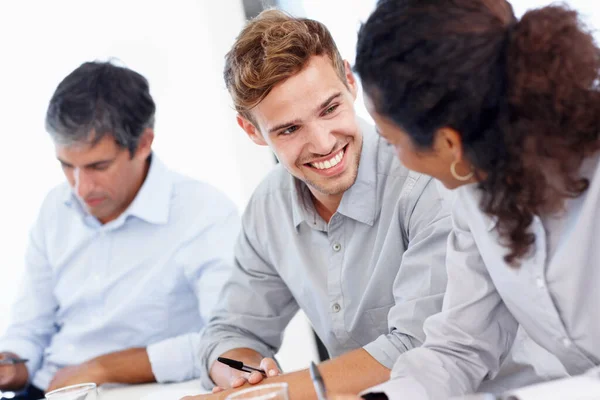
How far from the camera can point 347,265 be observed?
196cm

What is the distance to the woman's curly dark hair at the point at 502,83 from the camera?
110 centimetres

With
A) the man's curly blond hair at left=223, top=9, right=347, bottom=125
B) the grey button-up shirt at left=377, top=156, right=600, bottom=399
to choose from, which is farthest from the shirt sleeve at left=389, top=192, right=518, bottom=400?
the man's curly blond hair at left=223, top=9, right=347, bottom=125

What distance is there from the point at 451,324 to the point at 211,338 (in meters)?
0.91

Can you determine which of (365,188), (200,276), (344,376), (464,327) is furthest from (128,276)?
(464,327)

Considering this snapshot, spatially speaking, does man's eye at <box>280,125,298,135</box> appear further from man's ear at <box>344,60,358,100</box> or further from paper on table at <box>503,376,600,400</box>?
paper on table at <box>503,376,600,400</box>

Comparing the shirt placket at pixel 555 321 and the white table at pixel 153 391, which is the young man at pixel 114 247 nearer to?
the white table at pixel 153 391

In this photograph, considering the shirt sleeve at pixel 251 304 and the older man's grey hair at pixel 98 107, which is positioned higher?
the older man's grey hair at pixel 98 107

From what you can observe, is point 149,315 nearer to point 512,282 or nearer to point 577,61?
point 512,282

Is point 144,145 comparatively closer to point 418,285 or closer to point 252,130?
point 252,130

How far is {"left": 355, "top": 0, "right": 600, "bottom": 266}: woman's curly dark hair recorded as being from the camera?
1.10 metres

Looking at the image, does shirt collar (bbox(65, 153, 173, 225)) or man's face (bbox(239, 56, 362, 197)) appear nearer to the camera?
man's face (bbox(239, 56, 362, 197))

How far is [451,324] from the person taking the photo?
1.50 m

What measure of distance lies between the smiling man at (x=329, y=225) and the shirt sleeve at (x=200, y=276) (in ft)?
0.80

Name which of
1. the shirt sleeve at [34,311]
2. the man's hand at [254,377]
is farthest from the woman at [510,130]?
the shirt sleeve at [34,311]
